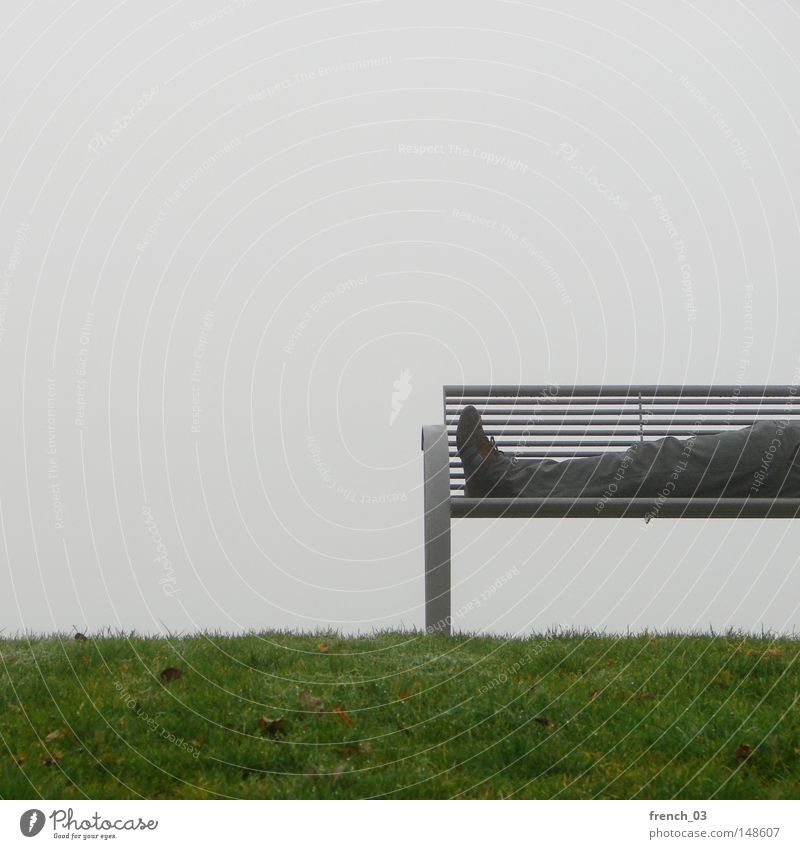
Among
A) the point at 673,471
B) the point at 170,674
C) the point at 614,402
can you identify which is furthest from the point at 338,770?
the point at 614,402

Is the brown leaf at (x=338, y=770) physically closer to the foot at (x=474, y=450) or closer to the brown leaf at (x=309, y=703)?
the brown leaf at (x=309, y=703)

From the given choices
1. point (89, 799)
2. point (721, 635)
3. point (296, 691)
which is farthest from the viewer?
point (721, 635)

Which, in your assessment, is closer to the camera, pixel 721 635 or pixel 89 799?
pixel 89 799

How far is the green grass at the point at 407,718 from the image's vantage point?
130 inches

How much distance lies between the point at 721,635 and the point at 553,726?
137 cm

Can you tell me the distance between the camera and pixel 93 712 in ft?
12.5

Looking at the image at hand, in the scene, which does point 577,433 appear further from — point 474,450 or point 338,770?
point 338,770

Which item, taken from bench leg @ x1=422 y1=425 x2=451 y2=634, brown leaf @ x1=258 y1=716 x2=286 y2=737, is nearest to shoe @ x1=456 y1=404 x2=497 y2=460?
bench leg @ x1=422 y1=425 x2=451 y2=634

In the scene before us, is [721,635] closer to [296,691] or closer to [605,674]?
[605,674]

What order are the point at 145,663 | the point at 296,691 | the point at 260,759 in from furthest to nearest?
the point at 145,663 < the point at 296,691 < the point at 260,759

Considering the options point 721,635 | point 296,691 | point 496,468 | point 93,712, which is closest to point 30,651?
point 93,712
